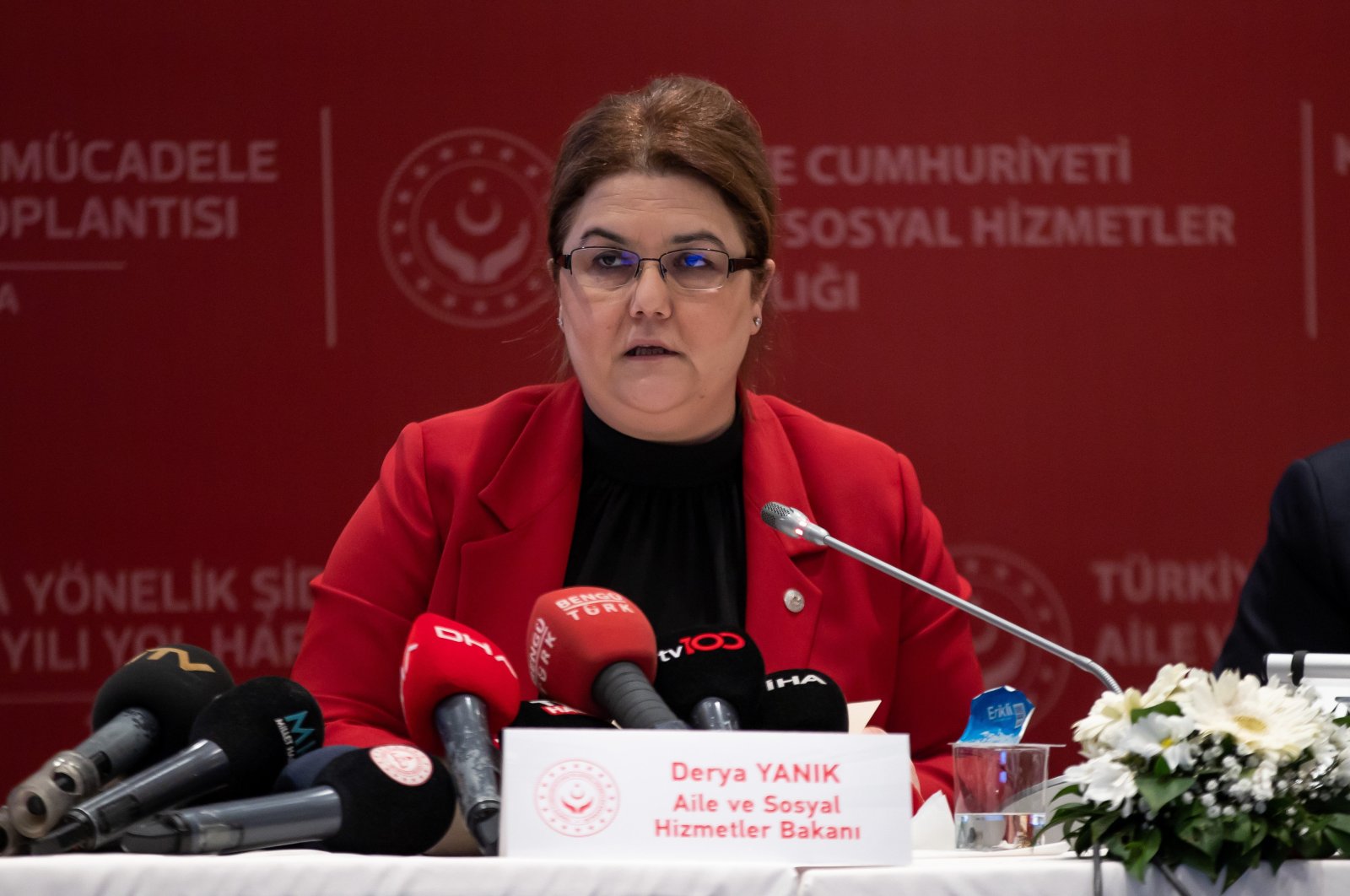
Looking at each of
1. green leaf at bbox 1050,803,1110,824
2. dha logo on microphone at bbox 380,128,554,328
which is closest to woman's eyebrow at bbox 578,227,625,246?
green leaf at bbox 1050,803,1110,824

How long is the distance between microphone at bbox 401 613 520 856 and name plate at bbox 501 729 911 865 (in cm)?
14

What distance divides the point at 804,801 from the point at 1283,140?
3013 mm

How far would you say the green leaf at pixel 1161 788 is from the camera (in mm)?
1305

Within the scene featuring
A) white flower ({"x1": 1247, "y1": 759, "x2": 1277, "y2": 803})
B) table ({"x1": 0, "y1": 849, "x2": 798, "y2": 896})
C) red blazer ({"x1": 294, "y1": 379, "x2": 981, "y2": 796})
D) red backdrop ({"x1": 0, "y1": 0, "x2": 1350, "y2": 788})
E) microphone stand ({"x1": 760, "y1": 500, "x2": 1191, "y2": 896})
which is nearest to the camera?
table ({"x1": 0, "y1": 849, "x2": 798, "y2": 896})

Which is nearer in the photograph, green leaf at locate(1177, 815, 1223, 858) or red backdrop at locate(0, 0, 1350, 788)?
green leaf at locate(1177, 815, 1223, 858)

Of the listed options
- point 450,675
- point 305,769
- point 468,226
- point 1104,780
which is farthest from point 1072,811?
point 468,226

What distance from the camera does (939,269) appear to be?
372cm

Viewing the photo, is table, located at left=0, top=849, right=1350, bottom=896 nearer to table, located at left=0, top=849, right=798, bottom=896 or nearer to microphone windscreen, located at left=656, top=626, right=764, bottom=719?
table, located at left=0, top=849, right=798, bottom=896

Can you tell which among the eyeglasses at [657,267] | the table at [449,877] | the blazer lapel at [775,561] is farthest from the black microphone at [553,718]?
the eyeglasses at [657,267]

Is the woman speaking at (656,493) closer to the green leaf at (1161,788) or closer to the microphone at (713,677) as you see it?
the microphone at (713,677)

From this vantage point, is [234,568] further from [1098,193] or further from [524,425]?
[1098,193]

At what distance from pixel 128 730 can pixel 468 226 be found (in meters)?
2.46

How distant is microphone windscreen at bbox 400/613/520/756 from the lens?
1.47m

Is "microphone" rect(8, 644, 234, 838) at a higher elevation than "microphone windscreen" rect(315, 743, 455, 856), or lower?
higher
